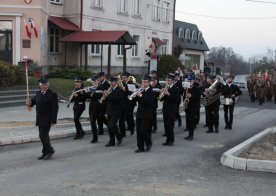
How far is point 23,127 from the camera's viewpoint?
A: 44.8 ft

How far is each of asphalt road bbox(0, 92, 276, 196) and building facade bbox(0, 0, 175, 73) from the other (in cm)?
1423

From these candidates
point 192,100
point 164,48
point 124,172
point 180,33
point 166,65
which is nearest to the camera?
point 124,172

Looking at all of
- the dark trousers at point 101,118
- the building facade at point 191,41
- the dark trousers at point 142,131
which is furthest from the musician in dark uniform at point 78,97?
the building facade at point 191,41

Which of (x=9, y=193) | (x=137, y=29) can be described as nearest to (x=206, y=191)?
(x=9, y=193)

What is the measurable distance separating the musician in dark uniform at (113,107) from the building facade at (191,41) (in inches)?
1705

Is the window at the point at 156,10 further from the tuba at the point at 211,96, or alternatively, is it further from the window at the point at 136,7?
the tuba at the point at 211,96

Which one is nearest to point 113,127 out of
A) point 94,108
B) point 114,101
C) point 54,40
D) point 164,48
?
point 114,101

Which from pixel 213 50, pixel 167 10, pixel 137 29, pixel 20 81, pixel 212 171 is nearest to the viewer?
pixel 212 171

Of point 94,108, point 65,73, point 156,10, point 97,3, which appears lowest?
point 94,108

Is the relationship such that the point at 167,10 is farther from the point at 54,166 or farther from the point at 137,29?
the point at 54,166

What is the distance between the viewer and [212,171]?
9.24 meters

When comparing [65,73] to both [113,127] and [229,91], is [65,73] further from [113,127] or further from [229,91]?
[113,127]

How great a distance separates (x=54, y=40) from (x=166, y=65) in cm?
1111

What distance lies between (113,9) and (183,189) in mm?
27190
